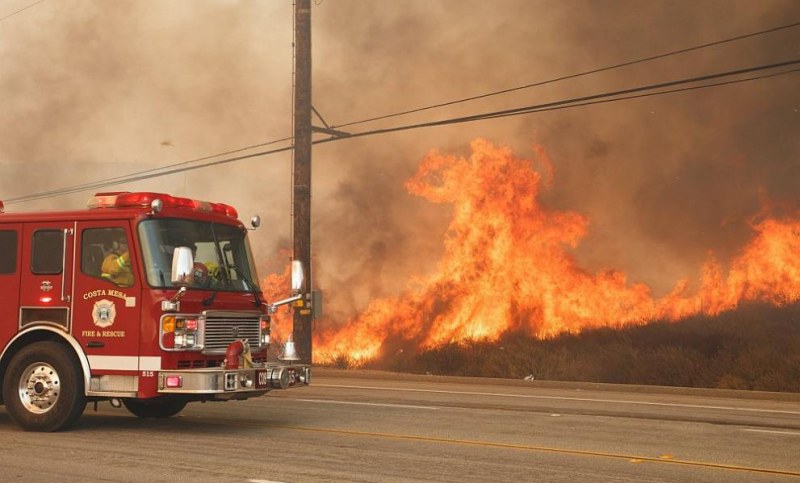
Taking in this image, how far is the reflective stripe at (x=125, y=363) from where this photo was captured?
9.31m

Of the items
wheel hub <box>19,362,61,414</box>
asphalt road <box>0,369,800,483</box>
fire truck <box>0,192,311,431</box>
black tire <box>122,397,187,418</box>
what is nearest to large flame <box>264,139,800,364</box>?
asphalt road <box>0,369,800,483</box>

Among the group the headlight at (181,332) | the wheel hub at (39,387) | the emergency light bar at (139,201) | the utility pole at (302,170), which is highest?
the utility pole at (302,170)

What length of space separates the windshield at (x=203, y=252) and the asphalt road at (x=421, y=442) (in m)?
1.57

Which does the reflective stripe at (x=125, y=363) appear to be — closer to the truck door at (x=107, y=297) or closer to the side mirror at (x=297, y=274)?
the truck door at (x=107, y=297)

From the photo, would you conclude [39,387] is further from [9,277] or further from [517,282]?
[517,282]

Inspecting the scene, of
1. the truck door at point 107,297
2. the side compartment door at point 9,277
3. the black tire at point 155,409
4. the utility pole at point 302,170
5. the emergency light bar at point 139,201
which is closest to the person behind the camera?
the truck door at point 107,297

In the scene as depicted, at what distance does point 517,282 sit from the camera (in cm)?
2412

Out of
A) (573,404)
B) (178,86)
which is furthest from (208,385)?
(178,86)

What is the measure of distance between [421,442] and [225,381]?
1991mm

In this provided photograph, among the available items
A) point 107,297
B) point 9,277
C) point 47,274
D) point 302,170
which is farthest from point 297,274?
point 302,170

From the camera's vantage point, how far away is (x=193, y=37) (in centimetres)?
4691

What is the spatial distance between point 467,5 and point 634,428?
984 inches

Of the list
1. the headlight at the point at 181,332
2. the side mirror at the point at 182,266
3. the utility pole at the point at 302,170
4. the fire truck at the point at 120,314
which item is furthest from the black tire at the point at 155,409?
the utility pole at the point at 302,170

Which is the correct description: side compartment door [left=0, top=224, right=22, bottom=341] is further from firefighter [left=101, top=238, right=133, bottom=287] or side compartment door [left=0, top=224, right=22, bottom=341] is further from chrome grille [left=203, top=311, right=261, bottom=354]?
chrome grille [left=203, top=311, right=261, bottom=354]
